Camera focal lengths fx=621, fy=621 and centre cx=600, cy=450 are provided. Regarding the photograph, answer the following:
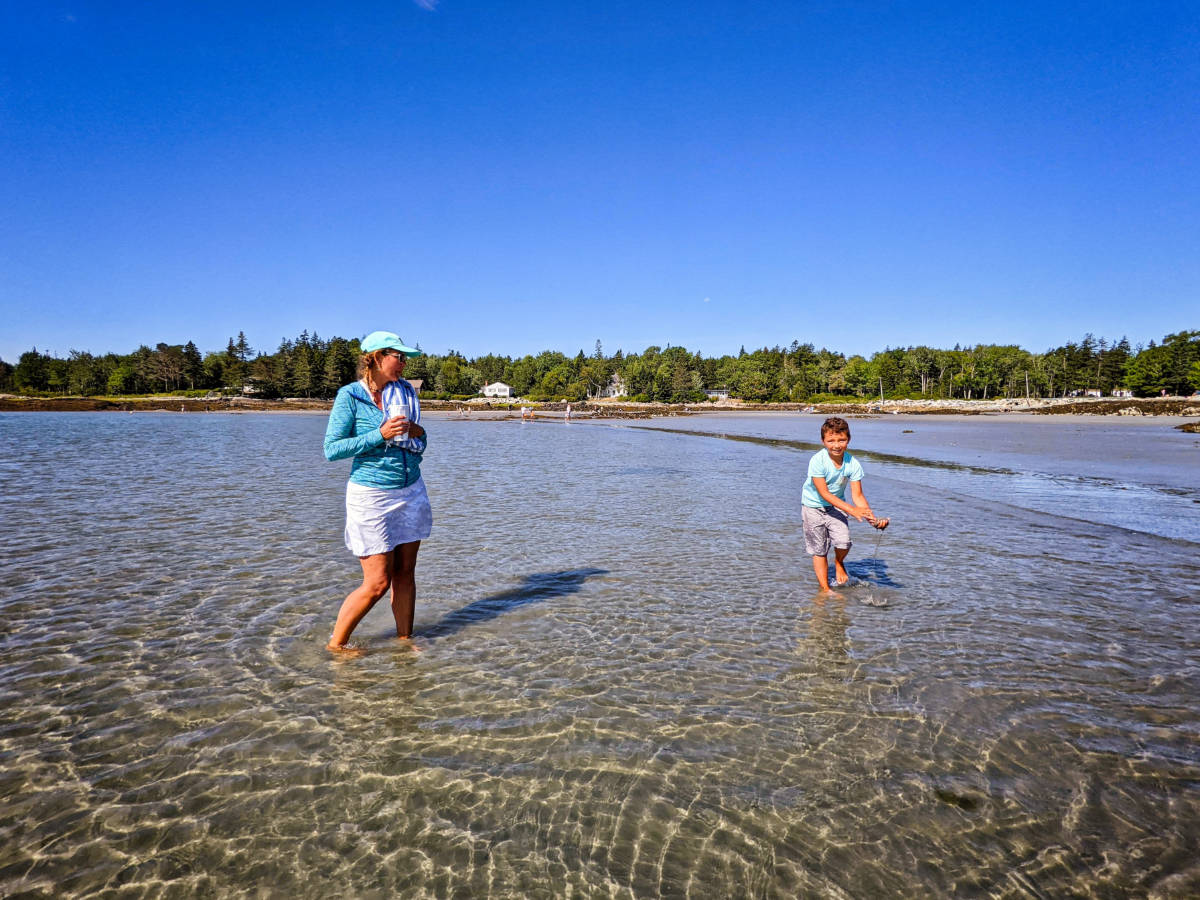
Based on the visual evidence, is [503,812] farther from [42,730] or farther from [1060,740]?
[1060,740]

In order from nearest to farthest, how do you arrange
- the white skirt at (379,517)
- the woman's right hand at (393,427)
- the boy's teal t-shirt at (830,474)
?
the woman's right hand at (393,427)
the white skirt at (379,517)
the boy's teal t-shirt at (830,474)

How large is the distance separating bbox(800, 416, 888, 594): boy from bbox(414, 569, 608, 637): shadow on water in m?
2.96

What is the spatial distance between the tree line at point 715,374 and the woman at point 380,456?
461 ft

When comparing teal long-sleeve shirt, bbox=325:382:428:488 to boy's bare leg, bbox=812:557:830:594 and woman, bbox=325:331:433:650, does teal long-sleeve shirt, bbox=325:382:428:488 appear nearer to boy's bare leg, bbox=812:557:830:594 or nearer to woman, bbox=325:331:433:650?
woman, bbox=325:331:433:650

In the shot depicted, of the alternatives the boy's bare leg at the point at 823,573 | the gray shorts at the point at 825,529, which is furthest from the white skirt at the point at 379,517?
the boy's bare leg at the point at 823,573

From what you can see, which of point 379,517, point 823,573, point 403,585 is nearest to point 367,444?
point 379,517

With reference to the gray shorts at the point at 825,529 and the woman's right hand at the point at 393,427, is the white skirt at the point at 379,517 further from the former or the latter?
the gray shorts at the point at 825,529

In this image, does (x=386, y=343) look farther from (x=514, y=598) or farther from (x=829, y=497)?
(x=829, y=497)

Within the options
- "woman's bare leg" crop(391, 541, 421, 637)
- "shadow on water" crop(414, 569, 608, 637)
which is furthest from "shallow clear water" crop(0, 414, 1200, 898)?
"woman's bare leg" crop(391, 541, 421, 637)

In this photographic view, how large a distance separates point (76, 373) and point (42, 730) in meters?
208

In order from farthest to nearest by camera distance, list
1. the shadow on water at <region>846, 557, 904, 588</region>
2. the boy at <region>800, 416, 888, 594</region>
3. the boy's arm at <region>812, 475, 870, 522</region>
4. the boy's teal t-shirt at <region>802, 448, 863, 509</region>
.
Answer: the shadow on water at <region>846, 557, 904, 588</region>
the boy's teal t-shirt at <region>802, 448, 863, 509</region>
the boy at <region>800, 416, 888, 594</region>
the boy's arm at <region>812, 475, 870, 522</region>

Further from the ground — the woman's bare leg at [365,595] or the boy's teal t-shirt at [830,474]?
the boy's teal t-shirt at [830,474]

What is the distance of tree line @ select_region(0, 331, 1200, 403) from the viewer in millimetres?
138875

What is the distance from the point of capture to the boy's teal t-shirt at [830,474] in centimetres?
775
